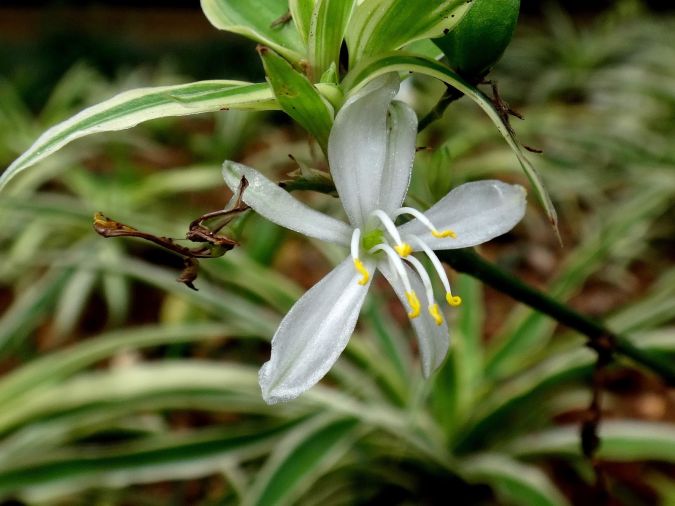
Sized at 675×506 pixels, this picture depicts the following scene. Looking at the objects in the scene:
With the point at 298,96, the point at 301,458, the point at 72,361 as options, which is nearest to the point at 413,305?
the point at 298,96

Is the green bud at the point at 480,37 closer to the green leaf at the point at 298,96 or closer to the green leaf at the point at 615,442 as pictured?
the green leaf at the point at 298,96

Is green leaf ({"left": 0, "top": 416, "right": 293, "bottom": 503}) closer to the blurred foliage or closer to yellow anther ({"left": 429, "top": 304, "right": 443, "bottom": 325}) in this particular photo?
the blurred foliage

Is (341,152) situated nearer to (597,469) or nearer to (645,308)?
(597,469)

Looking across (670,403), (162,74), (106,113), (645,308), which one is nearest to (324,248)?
(645,308)

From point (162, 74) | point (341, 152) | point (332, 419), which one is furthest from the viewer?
point (162, 74)

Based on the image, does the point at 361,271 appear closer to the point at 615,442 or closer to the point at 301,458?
the point at 301,458

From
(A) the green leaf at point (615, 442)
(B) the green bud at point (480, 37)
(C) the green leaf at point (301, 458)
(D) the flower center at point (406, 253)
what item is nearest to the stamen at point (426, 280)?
(D) the flower center at point (406, 253)

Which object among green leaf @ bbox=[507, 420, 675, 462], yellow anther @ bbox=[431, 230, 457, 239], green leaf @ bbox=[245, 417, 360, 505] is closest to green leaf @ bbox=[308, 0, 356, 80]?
yellow anther @ bbox=[431, 230, 457, 239]

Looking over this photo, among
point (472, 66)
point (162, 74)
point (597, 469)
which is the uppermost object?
point (162, 74)
